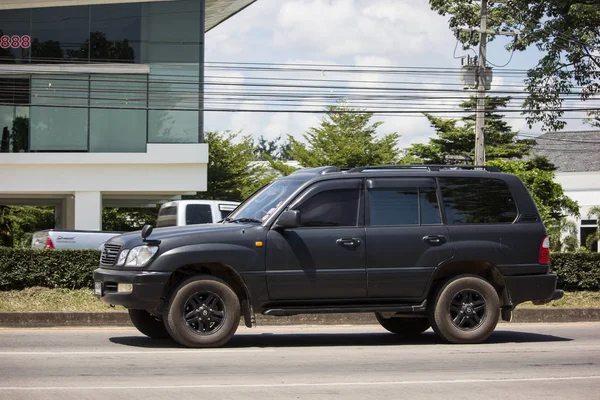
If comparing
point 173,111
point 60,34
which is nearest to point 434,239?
point 173,111

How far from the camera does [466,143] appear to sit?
178 ft

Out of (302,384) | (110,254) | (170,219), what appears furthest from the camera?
(170,219)

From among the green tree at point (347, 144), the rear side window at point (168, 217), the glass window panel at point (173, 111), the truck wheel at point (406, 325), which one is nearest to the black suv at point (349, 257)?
the truck wheel at point (406, 325)

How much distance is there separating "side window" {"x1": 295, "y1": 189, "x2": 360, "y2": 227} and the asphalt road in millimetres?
1480

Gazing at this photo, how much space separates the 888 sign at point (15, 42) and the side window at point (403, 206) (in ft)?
70.1

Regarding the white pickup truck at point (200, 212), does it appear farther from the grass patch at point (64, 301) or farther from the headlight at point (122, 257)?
the headlight at point (122, 257)

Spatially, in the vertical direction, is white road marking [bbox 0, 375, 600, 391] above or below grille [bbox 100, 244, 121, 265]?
below

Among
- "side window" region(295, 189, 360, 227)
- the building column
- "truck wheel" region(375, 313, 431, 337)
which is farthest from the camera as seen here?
the building column

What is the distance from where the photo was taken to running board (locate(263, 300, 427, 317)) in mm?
10367

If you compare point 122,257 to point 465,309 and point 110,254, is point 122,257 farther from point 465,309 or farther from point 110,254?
point 465,309

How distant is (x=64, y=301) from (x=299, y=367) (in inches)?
312

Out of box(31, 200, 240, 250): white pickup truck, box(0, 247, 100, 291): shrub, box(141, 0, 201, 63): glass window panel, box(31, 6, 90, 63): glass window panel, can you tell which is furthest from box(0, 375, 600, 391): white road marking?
box(31, 6, 90, 63): glass window panel

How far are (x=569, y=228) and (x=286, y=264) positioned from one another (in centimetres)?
3924

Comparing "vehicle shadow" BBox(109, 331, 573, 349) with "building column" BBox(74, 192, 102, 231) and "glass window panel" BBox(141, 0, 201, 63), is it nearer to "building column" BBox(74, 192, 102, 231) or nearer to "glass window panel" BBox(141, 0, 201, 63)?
"building column" BBox(74, 192, 102, 231)
